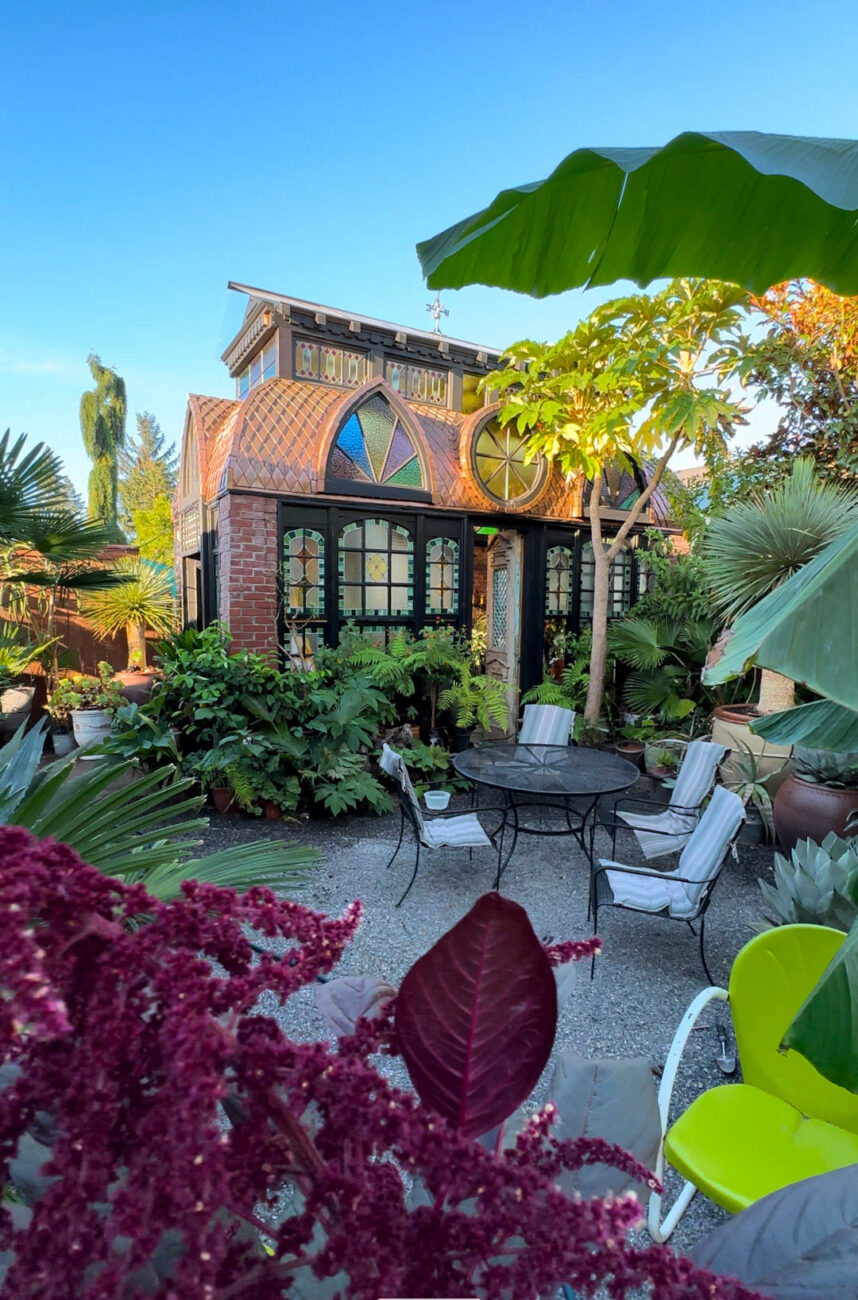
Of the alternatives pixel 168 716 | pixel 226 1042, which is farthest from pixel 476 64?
pixel 226 1042

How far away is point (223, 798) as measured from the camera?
546 cm

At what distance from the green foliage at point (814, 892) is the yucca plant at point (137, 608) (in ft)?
28.0

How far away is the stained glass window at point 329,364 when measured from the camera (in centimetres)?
694

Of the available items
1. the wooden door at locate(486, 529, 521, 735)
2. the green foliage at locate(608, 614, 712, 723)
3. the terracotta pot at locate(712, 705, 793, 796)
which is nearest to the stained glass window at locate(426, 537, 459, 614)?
the wooden door at locate(486, 529, 521, 735)

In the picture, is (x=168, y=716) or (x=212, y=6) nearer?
(x=212, y=6)

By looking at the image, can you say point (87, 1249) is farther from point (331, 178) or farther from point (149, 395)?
point (149, 395)

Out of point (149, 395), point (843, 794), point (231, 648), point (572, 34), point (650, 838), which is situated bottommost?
point (650, 838)

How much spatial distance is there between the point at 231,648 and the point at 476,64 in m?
5.40

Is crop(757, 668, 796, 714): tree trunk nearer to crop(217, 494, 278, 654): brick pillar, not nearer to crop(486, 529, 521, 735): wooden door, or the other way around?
crop(486, 529, 521, 735): wooden door

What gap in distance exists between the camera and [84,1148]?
292 mm

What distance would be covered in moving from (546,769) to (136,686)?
5.56 metres

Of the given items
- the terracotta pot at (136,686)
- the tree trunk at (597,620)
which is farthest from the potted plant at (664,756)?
the terracotta pot at (136,686)

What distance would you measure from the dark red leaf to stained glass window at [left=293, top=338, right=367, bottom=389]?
289 inches

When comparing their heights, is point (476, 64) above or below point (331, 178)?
below
